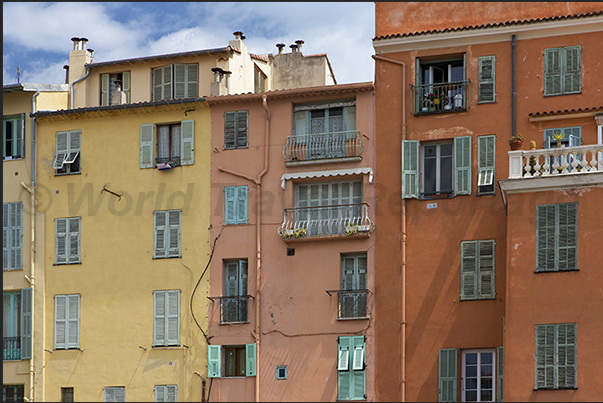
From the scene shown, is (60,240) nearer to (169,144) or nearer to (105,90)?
(169,144)

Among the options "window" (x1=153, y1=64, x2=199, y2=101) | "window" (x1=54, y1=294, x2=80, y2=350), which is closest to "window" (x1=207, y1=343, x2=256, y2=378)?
"window" (x1=54, y1=294, x2=80, y2=350)

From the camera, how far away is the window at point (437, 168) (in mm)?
39156

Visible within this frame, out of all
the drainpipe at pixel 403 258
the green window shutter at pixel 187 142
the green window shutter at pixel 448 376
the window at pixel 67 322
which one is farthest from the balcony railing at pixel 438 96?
the window at pixel 67 322

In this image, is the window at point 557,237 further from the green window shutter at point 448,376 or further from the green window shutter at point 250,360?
the green window shutter at point 250,360

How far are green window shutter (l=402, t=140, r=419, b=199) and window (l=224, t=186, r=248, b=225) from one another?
5.17m

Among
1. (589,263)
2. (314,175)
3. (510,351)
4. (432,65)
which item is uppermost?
(432,65)

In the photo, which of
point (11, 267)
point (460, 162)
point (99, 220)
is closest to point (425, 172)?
point (460, 162)

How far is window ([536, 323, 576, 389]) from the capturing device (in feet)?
113

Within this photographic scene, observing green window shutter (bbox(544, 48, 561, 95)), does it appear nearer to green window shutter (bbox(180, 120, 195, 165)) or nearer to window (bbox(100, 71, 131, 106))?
green window shutter (bbox(180, 120, 195, 165))

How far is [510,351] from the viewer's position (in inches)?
1382

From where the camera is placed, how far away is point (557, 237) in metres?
35.3

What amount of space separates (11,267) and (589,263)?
18.9 metres

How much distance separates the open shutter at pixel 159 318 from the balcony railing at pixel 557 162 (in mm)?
11943

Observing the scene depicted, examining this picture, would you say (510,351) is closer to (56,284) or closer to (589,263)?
(589,263)
